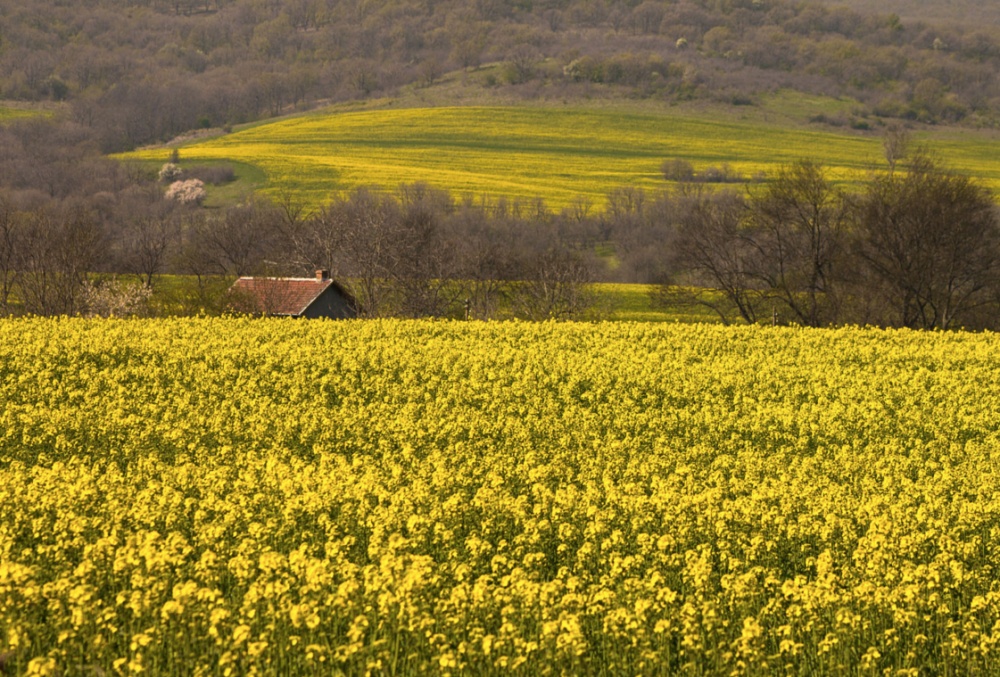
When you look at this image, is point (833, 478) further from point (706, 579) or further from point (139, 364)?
point (139, 364)

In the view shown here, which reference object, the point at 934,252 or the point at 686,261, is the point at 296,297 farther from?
the point at 934,252

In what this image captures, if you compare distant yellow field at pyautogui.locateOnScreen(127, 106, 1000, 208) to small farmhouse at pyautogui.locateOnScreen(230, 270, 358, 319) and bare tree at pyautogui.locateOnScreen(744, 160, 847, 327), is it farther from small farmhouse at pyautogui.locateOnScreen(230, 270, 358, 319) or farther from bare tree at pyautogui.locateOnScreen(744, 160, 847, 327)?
bare tree at pyautogui.locateOnScreen(744, 160, 847, 327)

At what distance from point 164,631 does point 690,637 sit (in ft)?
13.7

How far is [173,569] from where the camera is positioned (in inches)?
418

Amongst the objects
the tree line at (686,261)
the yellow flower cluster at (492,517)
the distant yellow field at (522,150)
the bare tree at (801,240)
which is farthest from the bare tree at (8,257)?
the distant yellow field at (522,150)

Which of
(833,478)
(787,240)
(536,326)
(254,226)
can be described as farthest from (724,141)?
(833,478)

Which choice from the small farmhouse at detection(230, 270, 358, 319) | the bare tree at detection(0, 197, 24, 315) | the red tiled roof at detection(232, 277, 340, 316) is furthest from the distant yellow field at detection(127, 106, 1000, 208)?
the red tiled roof at detection(232, 277, 340, 316)

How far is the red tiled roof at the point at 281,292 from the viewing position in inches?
2073

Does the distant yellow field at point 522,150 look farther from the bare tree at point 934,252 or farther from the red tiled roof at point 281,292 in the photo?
the bare tree at point 934,252

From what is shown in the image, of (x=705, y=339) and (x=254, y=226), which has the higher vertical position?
(x=705, y=339)

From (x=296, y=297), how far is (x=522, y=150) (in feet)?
308

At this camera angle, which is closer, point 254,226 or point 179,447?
point 179,447

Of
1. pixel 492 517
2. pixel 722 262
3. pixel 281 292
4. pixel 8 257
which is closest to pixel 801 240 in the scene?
pixel 722 262

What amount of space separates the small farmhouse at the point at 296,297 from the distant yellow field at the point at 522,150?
162 ft
